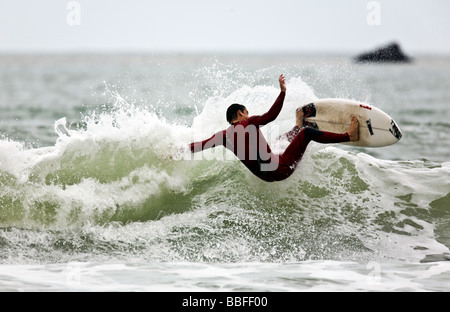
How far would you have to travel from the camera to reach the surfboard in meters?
7.75

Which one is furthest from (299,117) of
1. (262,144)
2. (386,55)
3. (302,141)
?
(386,55)

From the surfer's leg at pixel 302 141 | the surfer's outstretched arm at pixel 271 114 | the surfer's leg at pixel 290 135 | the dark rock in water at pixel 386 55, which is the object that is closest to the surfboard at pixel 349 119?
the surfer's leg at pixel 290 135

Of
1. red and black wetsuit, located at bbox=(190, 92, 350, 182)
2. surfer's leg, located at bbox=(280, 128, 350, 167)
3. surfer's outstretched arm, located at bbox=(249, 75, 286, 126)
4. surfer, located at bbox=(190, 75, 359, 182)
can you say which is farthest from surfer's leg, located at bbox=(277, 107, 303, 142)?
surfer's outstretched arm, located at bbox=(249, 75, 286, 126)

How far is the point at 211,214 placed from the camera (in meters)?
7.39

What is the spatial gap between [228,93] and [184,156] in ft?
4.79

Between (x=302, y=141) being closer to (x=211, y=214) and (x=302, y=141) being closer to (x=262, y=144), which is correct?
(x=262, y=144)

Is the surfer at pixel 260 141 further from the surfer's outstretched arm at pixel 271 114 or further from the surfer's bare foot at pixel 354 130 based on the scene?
the surfer's bare foot at pixel 354 130

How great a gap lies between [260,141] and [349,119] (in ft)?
5.02

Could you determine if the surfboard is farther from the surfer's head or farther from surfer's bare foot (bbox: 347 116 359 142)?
the surfer's head

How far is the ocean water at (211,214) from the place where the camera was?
5879mm

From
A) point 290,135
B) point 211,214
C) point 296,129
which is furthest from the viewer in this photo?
point 296,129

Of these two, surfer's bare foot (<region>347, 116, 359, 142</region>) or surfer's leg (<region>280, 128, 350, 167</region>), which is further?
surfer's bare foot (<region>347, 116, 359, 142</region>)

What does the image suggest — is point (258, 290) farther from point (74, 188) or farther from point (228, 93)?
point (228, 93)

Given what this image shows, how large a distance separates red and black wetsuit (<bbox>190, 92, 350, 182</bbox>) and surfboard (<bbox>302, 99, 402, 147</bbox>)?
1.69 feet
